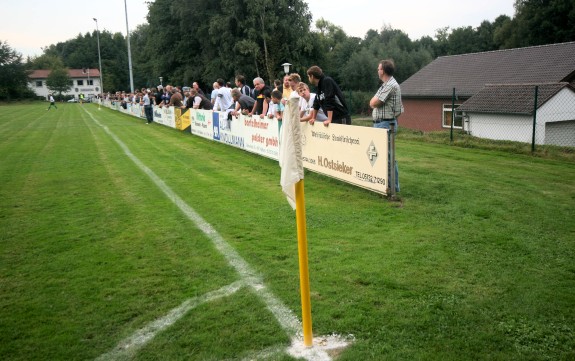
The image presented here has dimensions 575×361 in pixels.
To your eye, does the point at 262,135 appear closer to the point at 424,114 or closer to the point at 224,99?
the point at 224,99

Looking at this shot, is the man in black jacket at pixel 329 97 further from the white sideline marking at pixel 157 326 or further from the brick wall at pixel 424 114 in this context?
the brick wall at pixel 424 114

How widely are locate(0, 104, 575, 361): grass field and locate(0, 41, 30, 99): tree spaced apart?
83641mm

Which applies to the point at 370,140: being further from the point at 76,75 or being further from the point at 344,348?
the point at 76,75

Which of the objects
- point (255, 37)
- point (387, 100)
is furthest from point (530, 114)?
point (255, 37)

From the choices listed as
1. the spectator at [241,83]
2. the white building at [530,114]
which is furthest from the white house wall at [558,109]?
the spectator at [241,83]

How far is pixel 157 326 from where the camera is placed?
12.5 feet

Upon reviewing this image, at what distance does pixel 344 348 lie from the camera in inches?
134

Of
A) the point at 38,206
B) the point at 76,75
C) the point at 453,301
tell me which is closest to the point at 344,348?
the point at 453,301

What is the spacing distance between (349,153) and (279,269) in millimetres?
4298

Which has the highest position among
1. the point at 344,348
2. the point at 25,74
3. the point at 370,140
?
the point at 25,74

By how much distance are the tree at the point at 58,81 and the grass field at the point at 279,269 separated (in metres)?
107

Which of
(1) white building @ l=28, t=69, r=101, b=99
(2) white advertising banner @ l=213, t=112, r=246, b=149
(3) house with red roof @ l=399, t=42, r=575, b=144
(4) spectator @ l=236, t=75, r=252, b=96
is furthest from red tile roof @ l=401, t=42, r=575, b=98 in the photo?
(1) white building @ l=28, t=69, r=101, b=99

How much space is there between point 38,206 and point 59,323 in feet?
15.5

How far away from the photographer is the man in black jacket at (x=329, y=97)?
8.98m
